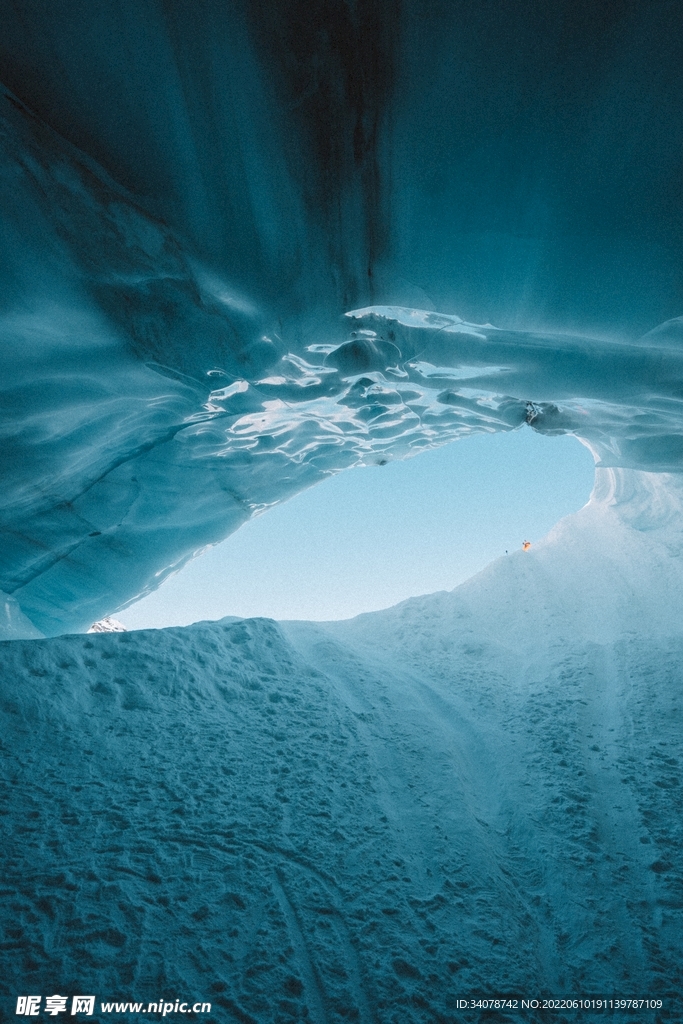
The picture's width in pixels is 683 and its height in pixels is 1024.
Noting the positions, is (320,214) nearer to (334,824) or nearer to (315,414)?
(315,414)

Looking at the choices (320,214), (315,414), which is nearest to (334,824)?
(315,414)

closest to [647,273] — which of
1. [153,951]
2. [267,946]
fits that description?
[267,946]

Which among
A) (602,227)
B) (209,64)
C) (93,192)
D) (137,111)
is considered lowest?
(93,192)

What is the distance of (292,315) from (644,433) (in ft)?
12.6

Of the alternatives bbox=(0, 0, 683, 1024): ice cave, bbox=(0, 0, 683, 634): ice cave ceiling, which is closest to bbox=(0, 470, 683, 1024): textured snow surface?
bbox=(0, 0, 683, 1024): ice cave

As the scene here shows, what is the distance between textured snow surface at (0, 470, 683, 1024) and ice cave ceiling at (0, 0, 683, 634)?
2301 millimetres

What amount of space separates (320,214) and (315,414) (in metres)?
1.98

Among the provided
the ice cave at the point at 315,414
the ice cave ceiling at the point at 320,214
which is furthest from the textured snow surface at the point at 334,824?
the ice cave ceiling at the point at 320,214

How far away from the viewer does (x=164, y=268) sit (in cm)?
260

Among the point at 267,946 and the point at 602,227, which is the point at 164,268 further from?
the point at 267,946

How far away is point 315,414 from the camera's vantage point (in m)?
4.45

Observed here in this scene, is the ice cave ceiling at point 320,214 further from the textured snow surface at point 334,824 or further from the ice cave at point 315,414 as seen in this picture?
the textured snow surface at point 334,824

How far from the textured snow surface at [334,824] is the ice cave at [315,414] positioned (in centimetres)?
2

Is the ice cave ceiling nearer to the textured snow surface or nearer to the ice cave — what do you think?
the ice cave
